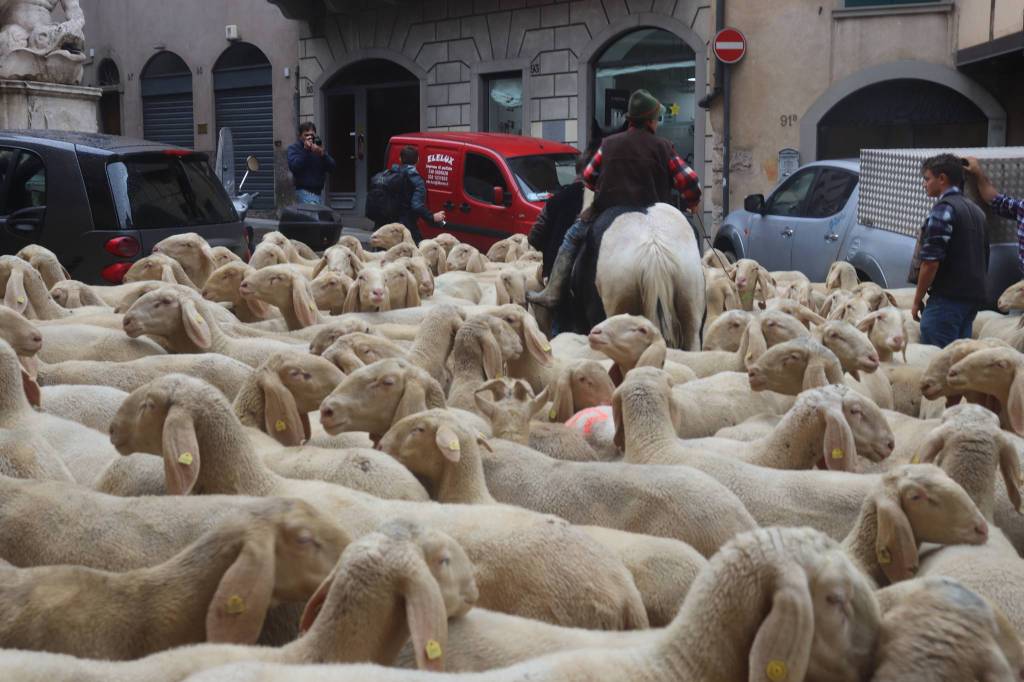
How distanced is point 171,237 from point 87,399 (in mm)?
4171

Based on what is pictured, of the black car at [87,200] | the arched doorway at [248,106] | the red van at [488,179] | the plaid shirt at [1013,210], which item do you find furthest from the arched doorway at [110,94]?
the plaid shirt at [1013,210]

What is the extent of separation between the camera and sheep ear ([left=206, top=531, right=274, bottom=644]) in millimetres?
2937

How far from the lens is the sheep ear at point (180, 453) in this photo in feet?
12.3

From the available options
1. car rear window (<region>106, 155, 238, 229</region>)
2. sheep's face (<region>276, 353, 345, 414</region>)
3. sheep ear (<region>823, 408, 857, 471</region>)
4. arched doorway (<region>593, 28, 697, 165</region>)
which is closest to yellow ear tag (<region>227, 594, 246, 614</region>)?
sheep's face (<region>276, 353, 345, 414</region>)

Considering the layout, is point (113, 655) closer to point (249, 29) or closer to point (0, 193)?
point (0, 193)

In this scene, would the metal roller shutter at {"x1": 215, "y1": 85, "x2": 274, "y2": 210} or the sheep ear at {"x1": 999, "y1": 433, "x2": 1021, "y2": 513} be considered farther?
the metal roller shutter at {"x1": 215, "y1": 85, "x2": 274, "y2": 210}

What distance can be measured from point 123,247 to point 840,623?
7.59 meters

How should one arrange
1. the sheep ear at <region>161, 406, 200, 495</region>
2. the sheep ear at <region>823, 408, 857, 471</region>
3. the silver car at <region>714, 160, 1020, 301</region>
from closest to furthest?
1. the sheep ear at <region>161, 406, 200, 495</region>
2. the sheep ear at <region>823, 408, 857, 471</region>
3. the silver car at <region>714, 160, 1020, 301</region>

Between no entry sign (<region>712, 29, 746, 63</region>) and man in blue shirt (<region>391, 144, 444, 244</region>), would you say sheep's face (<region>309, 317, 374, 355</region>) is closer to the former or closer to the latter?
man in blue shirt (<region>391, 144, 444, 244</region>)

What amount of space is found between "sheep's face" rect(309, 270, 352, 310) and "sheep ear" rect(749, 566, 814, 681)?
6179mm

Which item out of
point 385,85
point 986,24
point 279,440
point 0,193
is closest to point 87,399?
point 279,440

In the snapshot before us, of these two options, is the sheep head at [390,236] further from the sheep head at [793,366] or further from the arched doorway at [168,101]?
the arched doorway at [168,101]

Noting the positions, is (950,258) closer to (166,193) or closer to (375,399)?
(375,399)

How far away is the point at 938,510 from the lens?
3.68m
